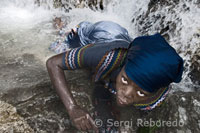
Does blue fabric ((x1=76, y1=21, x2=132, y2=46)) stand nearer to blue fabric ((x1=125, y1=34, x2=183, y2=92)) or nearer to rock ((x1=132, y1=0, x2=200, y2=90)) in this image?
blue fabric ((x1=125, y1=34, x2=183, y2=92))

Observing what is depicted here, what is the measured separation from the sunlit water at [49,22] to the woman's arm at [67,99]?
4.61 feet

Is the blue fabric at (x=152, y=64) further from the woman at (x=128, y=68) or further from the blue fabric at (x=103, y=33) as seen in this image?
the blue fabric at (x=103, y=33)

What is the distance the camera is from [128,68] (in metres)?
1.48

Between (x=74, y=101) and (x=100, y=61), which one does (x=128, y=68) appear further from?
(x=74, y=101)

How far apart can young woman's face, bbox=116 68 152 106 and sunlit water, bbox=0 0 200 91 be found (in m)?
1.58

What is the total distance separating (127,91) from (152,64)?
31 cm

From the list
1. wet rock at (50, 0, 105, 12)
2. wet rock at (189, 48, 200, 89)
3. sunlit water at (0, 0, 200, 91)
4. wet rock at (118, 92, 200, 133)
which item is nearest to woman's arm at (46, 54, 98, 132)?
wet rock at (118, 92, 200, 133)

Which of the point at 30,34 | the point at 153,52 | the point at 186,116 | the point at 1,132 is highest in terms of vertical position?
the point at 153,52

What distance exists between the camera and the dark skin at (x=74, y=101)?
5.01 ft

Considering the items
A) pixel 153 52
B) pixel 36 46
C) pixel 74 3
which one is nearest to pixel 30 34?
pixel 36 46

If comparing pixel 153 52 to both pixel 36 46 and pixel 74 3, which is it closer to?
pixel 36 46

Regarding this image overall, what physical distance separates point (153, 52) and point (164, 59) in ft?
0.30

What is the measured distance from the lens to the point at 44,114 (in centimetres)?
186

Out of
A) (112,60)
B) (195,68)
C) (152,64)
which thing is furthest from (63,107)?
(195,68)
